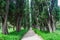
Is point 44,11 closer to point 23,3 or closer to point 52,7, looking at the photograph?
point 52,7

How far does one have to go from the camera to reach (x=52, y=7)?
2677cm

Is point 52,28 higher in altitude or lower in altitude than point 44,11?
lower

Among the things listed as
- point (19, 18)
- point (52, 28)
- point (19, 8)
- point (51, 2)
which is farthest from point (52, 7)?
point (19, 18)

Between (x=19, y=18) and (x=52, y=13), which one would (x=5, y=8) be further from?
(x=19, y=18)

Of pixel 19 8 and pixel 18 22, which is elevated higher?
pixel 19 8

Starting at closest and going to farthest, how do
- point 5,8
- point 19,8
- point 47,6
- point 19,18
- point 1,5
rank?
point 1,5
point 5,8
point 47,6
point 19,8
point 19,18


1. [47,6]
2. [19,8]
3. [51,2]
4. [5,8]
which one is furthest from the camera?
[19,8]

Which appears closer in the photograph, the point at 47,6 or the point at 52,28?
the point at 47,6

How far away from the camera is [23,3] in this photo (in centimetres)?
3145

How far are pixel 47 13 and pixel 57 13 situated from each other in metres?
2.58

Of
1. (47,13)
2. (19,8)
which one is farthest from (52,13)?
(19,8)

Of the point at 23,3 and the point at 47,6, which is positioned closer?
the point at 47,6

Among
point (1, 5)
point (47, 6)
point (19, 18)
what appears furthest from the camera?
point (19, 18)

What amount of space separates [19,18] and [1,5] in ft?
39.0
